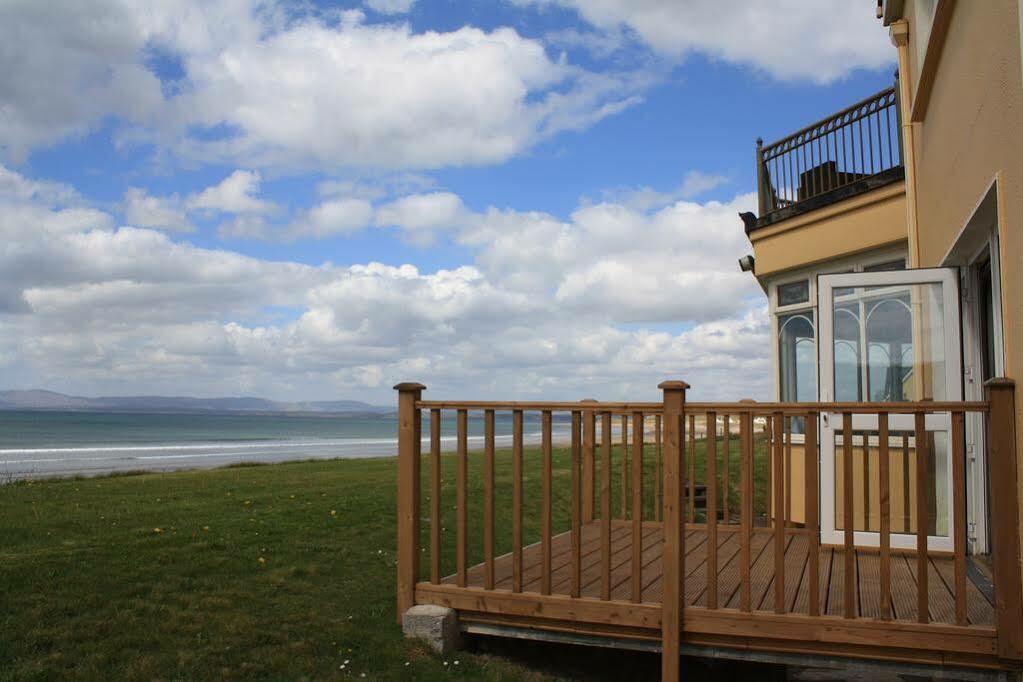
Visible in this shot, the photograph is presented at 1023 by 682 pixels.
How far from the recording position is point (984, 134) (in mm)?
3879

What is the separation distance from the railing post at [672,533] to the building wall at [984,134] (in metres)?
1.58

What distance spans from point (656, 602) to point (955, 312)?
306cm

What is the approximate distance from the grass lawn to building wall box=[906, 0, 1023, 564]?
334cm

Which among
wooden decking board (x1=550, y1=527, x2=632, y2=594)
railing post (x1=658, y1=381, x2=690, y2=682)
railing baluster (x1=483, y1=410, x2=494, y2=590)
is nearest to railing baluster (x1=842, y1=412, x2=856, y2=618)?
railing post (x1=658, y1=381, x2=690, y2=682)

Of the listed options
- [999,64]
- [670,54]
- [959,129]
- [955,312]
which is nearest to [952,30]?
[959,129]

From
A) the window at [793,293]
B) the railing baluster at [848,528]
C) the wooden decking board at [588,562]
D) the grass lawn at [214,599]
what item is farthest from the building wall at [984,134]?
the grass lawn at [214,599]

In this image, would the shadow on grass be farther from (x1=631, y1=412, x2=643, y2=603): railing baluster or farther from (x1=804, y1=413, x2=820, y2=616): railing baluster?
(x1=804, y1=413, x2=820, y2=616): railing baluster

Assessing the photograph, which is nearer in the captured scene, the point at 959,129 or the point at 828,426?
the point at 959,129

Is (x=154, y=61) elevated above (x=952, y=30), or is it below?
above

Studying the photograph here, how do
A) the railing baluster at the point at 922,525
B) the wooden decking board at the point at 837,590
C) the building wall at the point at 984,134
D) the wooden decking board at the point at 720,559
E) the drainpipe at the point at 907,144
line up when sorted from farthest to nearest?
the drainpipe at the point at 907,144, the wooden decking board at the point at 720,559, the wooden decking board at the point at 837,590, the railing baluster at the point at 922,525, the building wall at the point at 984,134

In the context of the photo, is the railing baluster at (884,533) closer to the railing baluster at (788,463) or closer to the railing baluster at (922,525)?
the railing baluster at (922,525)

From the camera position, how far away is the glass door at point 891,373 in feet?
18.1

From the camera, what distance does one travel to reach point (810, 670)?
611cm

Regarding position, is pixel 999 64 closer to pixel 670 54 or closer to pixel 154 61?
pixel 670 54
